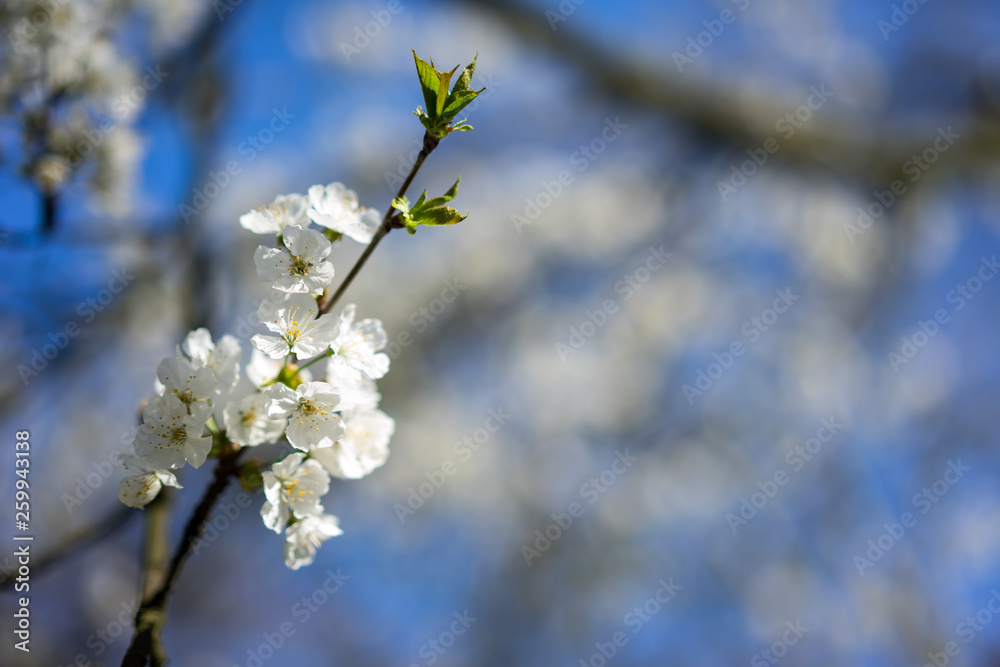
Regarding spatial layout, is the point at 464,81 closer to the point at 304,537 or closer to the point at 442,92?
the point at 442,92

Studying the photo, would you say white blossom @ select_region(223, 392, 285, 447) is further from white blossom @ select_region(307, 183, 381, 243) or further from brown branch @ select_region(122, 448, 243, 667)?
white blossom @ select_region(307, 183, 381, 243)

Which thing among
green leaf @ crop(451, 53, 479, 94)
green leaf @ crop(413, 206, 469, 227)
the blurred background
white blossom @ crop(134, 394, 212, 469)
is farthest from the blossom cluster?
the blurred background

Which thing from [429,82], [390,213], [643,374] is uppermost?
[429,82]

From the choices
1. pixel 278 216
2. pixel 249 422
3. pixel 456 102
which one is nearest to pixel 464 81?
pixel 456 102

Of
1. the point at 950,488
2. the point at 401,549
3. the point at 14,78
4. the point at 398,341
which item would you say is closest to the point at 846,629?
the point at 950,488

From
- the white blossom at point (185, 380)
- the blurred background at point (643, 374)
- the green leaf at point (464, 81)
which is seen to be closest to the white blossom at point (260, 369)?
the white blossom at point (185, 380)
